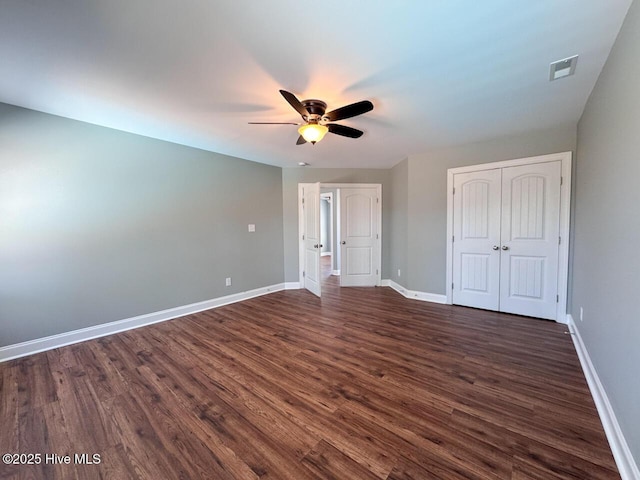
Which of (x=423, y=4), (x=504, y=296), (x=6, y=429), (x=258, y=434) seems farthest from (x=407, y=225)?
(x=6, y=429)

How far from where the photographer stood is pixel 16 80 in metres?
2.07

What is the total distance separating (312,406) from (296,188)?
409cm

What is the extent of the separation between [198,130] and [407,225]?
3.55 meters

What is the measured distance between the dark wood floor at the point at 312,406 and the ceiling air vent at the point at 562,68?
2.47 meters

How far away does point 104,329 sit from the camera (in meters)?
3.09

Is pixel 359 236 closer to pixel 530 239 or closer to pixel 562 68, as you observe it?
pixel 530 239

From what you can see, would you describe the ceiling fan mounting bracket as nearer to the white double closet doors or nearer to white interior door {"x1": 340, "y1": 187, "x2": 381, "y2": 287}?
the white double closet doors

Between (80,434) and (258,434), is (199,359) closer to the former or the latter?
(80,434)

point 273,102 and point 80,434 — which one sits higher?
point 273,102

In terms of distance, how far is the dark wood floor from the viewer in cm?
138

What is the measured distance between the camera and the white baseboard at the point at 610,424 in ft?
4.11

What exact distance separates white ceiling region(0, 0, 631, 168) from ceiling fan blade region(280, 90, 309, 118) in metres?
0.18

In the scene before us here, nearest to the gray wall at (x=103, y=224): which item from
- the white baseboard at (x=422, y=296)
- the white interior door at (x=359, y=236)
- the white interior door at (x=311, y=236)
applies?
the white interior door at (x=311, y=236)

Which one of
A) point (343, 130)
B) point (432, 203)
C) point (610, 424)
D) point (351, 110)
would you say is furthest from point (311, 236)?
point (610, 424)
